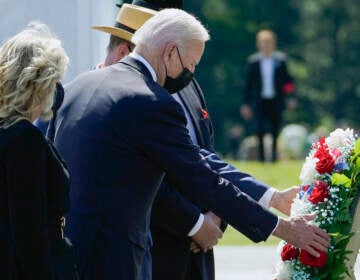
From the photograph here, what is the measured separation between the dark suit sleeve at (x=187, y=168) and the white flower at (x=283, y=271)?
300mm

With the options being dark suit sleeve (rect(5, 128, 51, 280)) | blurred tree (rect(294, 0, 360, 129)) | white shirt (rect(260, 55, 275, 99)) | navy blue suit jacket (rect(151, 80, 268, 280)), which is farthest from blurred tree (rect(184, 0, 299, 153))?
dark suit sleeve (rect(5, 128, 51, 280))

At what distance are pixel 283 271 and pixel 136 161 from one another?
0.92 meters

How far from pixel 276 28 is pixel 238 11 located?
2.11 m

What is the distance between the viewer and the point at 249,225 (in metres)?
5.14

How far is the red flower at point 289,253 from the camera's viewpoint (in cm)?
537

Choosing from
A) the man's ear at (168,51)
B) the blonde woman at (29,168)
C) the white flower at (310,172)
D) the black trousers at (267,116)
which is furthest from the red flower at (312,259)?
the black trousers at (267,116)

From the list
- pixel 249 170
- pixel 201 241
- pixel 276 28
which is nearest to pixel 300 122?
pixel 276 28

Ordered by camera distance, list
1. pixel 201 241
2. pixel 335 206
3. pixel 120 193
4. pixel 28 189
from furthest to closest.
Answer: pixel 201 241
pixel 335 206
pixel 120 193
pixel 28 189

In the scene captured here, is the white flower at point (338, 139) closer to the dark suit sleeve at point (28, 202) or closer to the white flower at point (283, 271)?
the white flower at point (283, 271)

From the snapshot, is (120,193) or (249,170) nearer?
(120,193)

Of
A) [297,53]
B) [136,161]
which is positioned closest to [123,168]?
[136,161]

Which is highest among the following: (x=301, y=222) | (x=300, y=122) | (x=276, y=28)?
(x=301, y=222)

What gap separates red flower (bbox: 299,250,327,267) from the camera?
518 cm

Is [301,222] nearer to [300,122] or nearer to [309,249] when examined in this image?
[309,249]
